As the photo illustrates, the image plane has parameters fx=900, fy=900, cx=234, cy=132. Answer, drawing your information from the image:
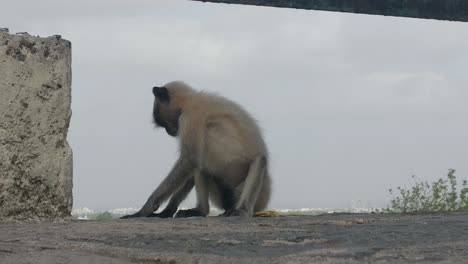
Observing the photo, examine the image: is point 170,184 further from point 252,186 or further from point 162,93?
point 162,93

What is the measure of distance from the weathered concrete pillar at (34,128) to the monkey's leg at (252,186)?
8.67 feet

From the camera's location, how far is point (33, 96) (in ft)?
18.8

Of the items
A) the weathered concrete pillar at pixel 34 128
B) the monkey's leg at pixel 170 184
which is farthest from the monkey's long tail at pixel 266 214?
the weathered concrete pillar at pixel 34 128

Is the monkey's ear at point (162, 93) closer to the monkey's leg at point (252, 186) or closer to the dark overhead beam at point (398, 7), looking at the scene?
the monkey's leg at point (252, 186)

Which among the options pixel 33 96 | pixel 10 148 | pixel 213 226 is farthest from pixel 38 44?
pixel 213 226

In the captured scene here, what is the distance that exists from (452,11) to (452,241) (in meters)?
1.97

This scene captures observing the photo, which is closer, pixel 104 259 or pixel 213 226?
pixel 104 259

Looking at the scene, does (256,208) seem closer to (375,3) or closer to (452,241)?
(375,3)

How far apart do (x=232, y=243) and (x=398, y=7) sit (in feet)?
7.17

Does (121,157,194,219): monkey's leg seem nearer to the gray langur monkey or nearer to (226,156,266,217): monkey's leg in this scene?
the gray langur monkey

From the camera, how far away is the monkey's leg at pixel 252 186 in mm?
8281

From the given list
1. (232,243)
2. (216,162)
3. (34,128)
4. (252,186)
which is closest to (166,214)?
(216,162)

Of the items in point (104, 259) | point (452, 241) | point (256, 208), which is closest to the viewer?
point (104, 259)

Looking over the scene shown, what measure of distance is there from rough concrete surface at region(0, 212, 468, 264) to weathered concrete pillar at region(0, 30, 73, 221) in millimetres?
198
